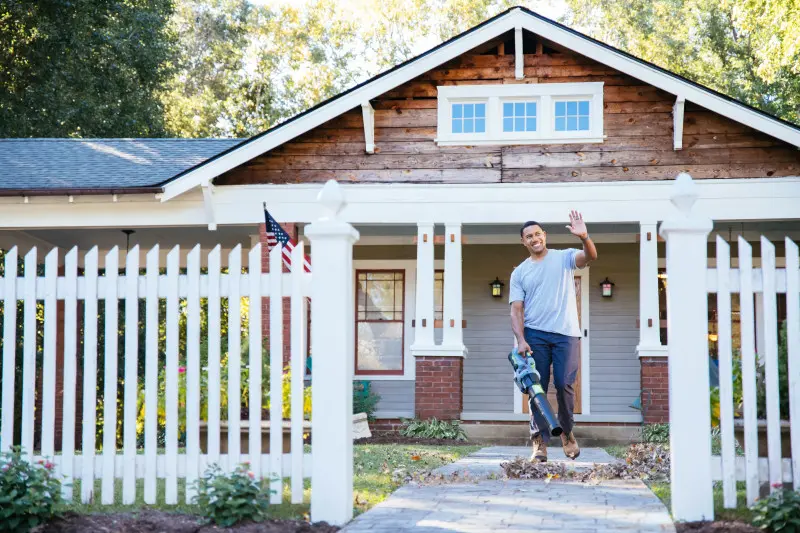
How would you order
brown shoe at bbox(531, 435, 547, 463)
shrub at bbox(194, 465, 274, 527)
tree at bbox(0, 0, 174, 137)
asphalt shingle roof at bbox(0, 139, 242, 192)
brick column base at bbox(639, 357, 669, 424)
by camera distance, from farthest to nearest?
tree at bbox(0, 0, 174, 137) → asphalt shingle roof at bbox(0, 139, 242, 192) → brick column base at bbox(639, 357, 669, 424) → brown shoe at bbox(531, 435, 547, 463) → shrub at bbox(194, 465, 274, 527)

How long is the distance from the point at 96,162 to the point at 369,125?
4.57m

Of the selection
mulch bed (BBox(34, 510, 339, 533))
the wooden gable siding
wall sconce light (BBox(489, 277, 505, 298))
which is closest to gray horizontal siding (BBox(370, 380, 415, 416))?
wall sconce light (BBox(489, 277, 505, 298))

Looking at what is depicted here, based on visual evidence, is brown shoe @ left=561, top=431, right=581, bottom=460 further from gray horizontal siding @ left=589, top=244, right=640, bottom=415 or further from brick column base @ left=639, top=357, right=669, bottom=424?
gray horizontal siding @ left=589, top=244, right=640, bottom=415

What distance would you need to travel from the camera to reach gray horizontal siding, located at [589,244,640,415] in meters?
14.9

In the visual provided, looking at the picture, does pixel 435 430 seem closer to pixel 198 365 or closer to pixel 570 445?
pixel 570 445

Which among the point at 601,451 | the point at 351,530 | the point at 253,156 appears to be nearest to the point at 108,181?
the point at 253,156

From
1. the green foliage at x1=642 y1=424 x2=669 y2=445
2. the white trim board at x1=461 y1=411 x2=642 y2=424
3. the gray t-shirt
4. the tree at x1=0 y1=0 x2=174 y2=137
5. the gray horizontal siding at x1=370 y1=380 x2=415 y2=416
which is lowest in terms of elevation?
the green foliage at x1=642 y1=424 x2=669 y2=445

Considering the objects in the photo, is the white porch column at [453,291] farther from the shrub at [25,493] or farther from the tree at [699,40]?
the tree at [699,40]

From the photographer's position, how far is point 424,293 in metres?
12.7

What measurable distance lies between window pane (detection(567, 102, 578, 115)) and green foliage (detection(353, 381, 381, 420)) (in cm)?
478

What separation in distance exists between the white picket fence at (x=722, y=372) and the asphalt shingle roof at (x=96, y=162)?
9075mm

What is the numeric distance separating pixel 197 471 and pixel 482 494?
1.77 meters

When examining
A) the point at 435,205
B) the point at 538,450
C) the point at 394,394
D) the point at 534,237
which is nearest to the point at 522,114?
the point at 435,205

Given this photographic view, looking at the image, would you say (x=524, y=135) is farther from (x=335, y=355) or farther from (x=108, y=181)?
(x=335, y=355)
